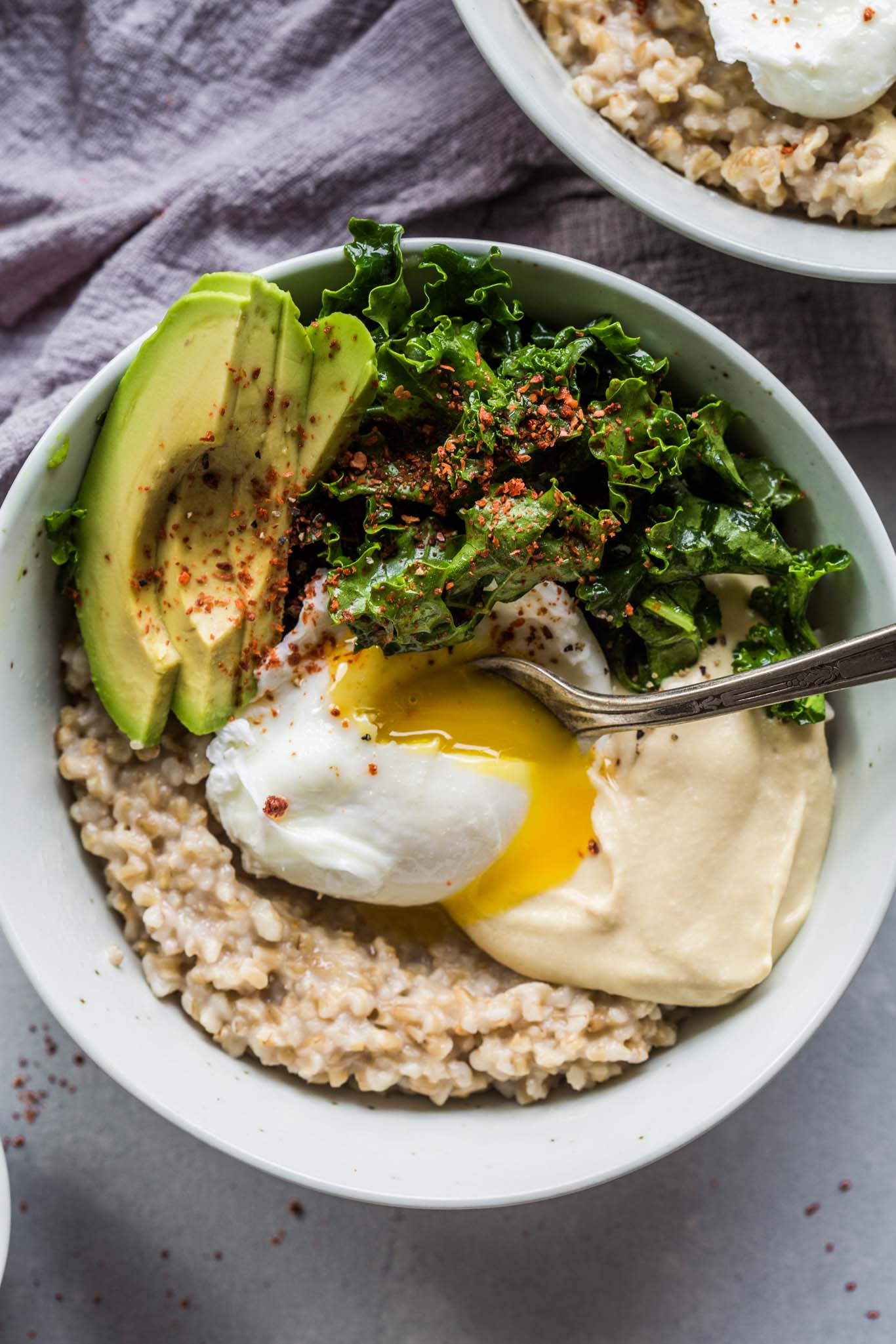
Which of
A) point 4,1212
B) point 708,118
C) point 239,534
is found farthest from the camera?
point 4,1212

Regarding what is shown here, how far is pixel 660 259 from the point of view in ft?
9.61

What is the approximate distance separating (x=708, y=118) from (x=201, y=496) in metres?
1.33

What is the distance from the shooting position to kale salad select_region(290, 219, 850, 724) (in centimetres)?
Result: 222

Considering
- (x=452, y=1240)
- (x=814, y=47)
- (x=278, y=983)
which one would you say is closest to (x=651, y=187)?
(x=814, y=47)

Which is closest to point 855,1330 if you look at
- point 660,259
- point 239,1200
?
point 239,1200

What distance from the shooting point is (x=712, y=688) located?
2.26 metres

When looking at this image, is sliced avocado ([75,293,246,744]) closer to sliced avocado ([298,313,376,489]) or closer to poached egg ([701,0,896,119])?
sliced avocado ([298,313,376,489])

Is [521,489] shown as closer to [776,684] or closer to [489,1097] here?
[776,684]

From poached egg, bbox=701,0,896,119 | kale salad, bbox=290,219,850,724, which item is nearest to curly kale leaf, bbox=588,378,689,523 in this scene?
kale salad, bbox=290,219,850,724

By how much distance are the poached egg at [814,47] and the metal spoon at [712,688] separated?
44.2 inches

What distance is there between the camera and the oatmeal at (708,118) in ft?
8.04

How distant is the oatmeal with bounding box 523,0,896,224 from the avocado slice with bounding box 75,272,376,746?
880 mm

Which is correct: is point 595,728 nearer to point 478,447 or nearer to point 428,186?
point 478,447

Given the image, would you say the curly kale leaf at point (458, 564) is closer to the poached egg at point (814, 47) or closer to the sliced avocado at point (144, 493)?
the sliced avocado at point (144, 493)
